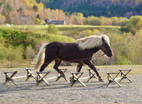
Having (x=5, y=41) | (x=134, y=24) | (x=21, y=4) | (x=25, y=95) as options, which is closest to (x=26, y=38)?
(x=5, y=41)

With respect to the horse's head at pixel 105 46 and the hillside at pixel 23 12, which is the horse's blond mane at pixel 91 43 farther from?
the hillside at pixel 23 12

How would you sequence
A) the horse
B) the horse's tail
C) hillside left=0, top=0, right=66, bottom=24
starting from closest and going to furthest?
1. the horse
2. the horse's tail
3. hillside left=0, top=0, right=66, bottom=24

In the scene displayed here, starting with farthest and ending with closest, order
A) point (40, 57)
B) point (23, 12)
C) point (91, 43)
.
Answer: point (23, 12), point (40, 57), point (91, 43)

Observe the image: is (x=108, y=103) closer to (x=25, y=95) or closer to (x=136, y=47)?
(x=25, y=95)

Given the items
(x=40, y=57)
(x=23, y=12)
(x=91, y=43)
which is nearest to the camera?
(x=91, y=43)

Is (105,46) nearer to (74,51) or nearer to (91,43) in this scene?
(91,43)

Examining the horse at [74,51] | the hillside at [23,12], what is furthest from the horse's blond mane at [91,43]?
the hillside at [23,12]

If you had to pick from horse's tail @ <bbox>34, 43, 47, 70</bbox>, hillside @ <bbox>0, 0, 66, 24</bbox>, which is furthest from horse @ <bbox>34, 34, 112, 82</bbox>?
hillside @ <bbox>0, 0, 66, 24</bbox>

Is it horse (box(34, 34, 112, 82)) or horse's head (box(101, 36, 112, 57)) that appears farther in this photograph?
horse's head (box(101, 36, 112, 57))

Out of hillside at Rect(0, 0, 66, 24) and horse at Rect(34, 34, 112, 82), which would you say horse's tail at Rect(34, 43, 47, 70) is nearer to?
horse at Rect(34, 34, 112, 82)

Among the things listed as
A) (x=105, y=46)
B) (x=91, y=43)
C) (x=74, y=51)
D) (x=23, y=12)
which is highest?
(x=91, y=43)

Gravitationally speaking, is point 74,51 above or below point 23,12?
above

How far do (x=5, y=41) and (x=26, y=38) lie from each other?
12.2 ft

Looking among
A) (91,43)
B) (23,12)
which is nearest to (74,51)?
(91,43)
